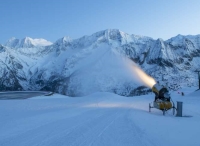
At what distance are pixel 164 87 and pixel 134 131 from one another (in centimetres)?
1072

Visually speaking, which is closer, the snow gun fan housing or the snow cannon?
the snow cannon

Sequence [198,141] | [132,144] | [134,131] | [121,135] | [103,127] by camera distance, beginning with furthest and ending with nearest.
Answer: [103,127]
[134,131]
[121,135]
[198,141]
[132,144]

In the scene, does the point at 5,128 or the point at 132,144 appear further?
the point at 5,128

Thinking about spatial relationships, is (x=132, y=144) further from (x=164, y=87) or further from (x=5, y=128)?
(x=164, y=87)

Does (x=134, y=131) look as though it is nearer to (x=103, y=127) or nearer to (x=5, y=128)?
(x=103, y=127)

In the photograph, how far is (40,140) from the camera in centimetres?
1007

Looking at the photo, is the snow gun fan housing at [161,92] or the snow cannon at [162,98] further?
the snow gun fan housing at [161,92]

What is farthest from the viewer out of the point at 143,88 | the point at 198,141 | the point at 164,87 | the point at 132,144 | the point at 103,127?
the point at 143,88

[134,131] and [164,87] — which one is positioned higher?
[164,87]

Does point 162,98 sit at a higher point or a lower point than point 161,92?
lower

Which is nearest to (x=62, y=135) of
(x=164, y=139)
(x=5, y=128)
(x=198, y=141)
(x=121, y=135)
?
(x=121, y=135)

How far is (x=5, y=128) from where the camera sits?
12.6m

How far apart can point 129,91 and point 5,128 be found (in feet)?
619

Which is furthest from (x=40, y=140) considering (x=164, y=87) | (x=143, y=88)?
(x=143, y=88)
